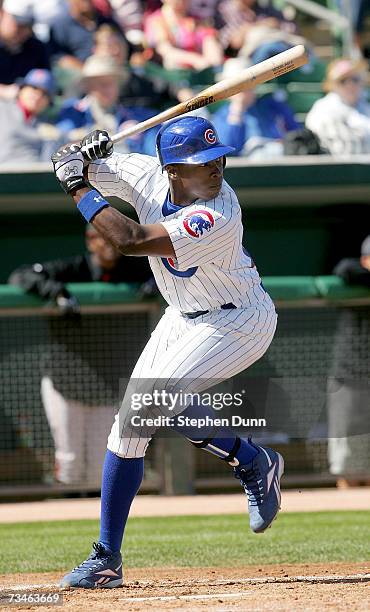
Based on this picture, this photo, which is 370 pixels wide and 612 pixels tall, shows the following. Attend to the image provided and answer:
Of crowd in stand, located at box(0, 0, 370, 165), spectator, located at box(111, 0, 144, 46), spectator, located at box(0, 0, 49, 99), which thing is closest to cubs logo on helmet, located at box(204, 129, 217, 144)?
crowd in stand, located at box(0, 0, 370, 165)

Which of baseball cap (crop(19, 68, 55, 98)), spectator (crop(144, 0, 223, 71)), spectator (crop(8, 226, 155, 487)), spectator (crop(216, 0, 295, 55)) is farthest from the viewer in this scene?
spectator (crop(216, 0, 295, 55))

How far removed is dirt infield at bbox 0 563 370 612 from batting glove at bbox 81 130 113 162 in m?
1.68

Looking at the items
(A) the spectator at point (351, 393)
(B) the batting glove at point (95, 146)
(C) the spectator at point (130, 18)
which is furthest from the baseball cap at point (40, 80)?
(B) the batting glove at point (95, 146)

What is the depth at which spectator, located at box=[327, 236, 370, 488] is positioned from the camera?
761 centimetres

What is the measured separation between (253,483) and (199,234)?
111 cm

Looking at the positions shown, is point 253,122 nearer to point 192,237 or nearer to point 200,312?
point 200,312

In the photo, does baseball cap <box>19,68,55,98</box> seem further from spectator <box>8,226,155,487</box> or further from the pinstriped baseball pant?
the pinstriped baseball pant

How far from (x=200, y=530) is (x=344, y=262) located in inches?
98.7

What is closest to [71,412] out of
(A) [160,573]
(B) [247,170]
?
(B) [247,170]

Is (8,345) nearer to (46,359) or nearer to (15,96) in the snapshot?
(46,359)

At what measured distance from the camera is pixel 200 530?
6.26 metres

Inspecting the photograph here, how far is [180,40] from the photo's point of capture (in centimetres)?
959

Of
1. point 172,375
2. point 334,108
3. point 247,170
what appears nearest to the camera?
point 172,375

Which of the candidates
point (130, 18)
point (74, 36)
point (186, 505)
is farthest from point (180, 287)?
point (130, 18)
